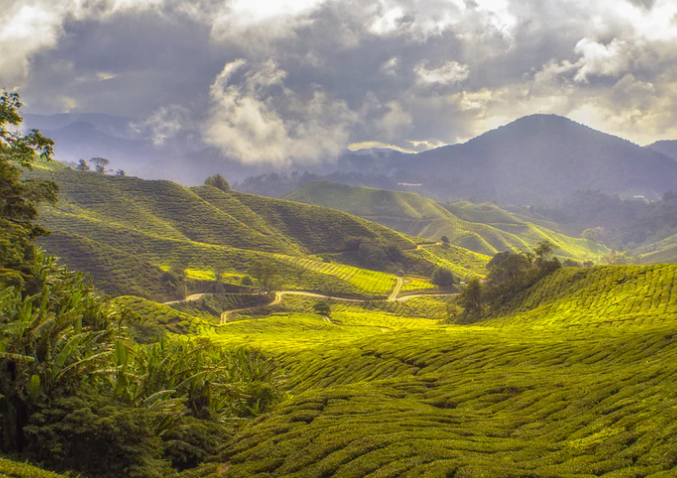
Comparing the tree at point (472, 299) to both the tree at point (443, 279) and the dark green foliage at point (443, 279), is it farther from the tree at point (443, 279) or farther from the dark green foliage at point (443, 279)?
the tree at point (443, 279)

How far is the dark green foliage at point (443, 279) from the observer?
183000 mm

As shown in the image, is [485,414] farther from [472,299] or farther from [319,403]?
[472,299]

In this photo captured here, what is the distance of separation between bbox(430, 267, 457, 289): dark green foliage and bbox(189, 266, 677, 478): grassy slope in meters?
147

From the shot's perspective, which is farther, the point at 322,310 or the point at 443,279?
the point at 443,279

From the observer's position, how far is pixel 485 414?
66.7 ft

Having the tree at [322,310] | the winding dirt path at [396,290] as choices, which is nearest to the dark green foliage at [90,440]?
the tree at [322,310]

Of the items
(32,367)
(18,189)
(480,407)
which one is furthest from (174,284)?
(480,407)

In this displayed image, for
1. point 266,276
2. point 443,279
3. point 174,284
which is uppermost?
point 266,276

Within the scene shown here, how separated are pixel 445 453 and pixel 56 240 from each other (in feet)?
531

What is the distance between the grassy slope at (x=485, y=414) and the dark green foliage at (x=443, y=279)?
147m

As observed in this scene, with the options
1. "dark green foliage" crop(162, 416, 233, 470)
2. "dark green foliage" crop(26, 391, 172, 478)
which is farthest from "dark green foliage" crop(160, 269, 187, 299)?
"dark green foliage" crop(26, 391, 172, 478)

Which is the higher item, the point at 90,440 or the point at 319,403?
the point at 90,440

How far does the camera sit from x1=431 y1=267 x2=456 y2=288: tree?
183125 mm

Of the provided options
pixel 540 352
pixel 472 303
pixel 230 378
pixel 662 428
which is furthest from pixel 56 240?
pixel 662 428
